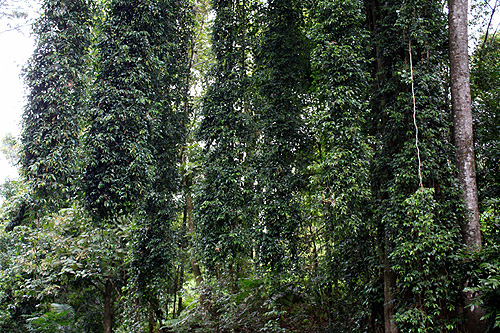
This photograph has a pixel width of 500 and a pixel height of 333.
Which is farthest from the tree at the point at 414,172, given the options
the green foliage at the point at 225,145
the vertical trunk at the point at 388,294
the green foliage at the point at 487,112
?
the green foliage at the point at 225,145

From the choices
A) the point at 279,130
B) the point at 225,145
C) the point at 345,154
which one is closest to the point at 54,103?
the point at 225,145

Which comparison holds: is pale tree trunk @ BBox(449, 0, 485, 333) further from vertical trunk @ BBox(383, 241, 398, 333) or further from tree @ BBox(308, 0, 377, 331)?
tree @ BBox(308, 0, 377, 331)

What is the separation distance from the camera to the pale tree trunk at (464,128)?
409 centimetres

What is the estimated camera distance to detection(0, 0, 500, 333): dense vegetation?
4.25 m

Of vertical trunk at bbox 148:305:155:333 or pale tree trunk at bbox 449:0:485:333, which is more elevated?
pale tree trunk at bbox 449:0:485:333

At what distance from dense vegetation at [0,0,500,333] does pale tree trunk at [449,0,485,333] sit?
0.07 m

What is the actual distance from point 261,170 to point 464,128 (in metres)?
3.00

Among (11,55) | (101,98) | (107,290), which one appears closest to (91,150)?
(101,98)

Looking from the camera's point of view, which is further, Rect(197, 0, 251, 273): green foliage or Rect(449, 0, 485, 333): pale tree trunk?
Rect(197, 0, 251, 273): green foliage

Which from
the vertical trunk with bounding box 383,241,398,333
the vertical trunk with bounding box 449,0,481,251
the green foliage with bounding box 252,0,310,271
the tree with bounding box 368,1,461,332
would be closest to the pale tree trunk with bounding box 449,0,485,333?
the vertical trunk with bounding box 449,0,481,251

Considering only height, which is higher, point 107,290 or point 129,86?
point 129,86

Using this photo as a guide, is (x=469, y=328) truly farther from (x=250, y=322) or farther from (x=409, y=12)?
(x=409, y=12)

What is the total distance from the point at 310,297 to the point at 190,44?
5.80m

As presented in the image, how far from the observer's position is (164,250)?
5754 mm
